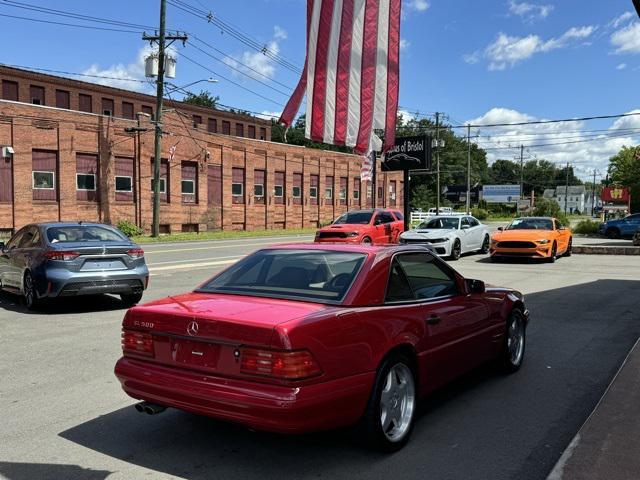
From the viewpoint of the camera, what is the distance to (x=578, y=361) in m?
6.75

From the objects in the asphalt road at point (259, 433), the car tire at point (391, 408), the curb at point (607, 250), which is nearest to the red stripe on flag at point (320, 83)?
the asphalt road at point (259, 433)

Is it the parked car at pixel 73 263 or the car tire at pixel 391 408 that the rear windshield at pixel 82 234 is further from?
the car tire at pixel 391 408

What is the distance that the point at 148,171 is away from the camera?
3638cm

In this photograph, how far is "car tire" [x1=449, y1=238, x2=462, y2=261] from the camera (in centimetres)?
1981

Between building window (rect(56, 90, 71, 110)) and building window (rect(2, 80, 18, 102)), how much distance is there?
3.62 metres

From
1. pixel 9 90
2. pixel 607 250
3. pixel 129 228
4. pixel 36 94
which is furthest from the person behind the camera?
pixel 36 94

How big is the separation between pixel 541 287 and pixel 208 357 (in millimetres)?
10654

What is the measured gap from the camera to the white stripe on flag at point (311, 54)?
23.1 ft

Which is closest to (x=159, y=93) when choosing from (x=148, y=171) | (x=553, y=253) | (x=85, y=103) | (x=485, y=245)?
(x=148, y=171)

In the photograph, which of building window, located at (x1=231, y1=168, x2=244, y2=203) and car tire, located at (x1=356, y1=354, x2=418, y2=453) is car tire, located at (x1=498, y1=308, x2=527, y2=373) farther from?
building window, located at (x1=231, y1=168, x2=244, y2=203)

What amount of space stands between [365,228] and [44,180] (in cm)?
1950

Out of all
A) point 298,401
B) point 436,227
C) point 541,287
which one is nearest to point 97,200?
point 436,227

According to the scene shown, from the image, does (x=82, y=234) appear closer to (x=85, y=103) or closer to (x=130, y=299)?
(x=130, y=299)

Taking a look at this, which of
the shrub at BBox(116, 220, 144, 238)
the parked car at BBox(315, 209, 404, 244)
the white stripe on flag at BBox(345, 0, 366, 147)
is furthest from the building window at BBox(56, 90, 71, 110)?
the white stripe on flag at BBox(345, 0, 366, 147)
